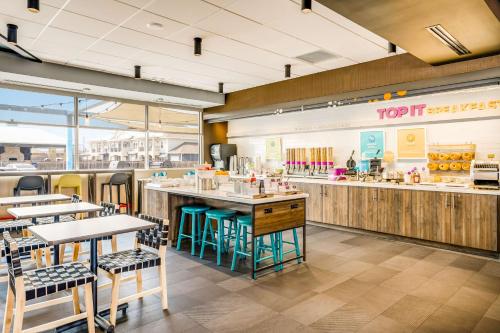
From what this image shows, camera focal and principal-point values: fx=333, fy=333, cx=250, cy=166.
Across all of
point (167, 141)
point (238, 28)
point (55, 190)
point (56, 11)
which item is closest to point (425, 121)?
point (238, 28)

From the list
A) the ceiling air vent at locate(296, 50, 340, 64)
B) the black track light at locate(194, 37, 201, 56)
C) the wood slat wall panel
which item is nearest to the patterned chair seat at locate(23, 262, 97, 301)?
the black track light at locate(194, 37, 201, 56)

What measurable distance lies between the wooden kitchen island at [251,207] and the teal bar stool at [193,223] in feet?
0.46

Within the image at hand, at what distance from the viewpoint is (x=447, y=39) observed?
160 inches

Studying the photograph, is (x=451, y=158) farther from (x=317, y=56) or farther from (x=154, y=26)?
(x=154, y=26)

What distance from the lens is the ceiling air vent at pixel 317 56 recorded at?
5562 mm

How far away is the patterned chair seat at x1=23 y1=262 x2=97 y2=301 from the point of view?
2.37 m

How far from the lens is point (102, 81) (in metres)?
6.82

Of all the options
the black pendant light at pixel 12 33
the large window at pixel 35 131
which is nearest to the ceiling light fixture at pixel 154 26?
the black pendant light at pixel 12 33

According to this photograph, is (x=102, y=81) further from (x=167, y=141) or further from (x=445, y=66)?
(x=445, y=66)

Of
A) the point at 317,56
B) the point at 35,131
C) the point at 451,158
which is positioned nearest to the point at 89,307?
the point at 317,56

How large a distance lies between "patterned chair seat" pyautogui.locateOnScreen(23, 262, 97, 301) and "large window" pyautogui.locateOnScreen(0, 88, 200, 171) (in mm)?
5510

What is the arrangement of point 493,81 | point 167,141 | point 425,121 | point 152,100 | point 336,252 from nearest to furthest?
point 493,81
point 336,252
point 425,121
point 152,100
point 167,141

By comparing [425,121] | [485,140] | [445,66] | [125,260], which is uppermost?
[445,66]

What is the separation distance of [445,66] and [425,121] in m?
1.17
